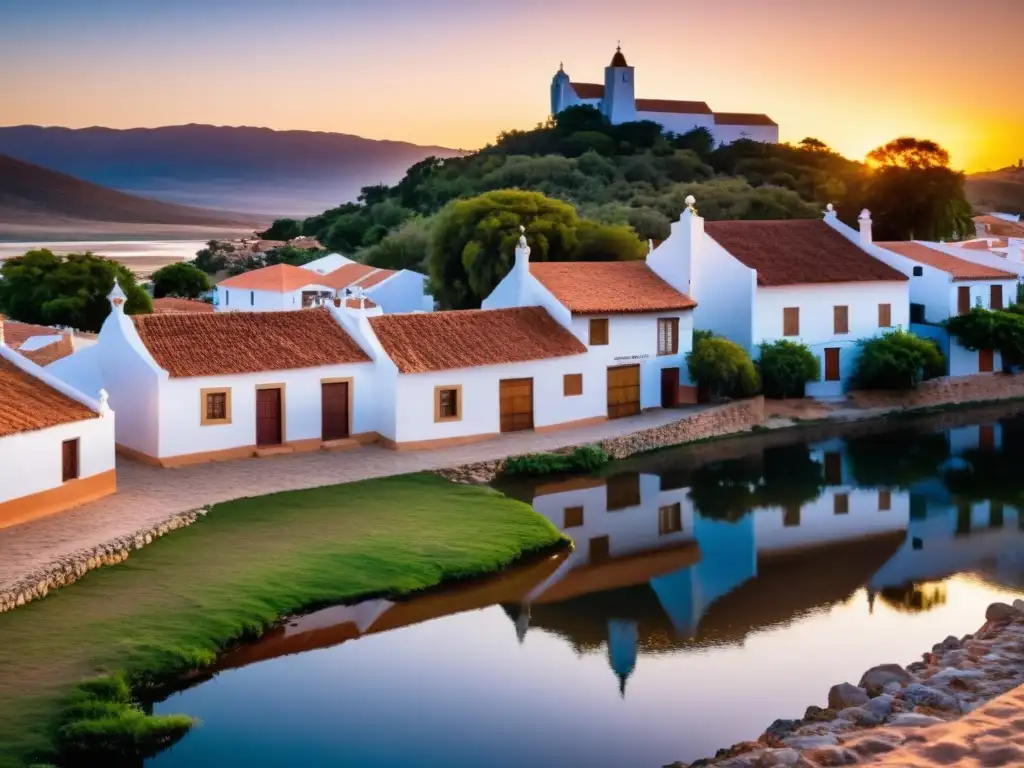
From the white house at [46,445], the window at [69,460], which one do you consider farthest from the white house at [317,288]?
the window at [69,460]

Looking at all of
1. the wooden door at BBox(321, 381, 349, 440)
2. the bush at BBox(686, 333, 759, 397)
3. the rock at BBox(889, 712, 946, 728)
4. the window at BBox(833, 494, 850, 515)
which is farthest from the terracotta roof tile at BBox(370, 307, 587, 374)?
the rock at BBox(889, 712, 946, 728)

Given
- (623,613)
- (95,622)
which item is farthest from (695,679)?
(95,622)

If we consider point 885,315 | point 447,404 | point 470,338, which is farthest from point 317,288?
point 447,404

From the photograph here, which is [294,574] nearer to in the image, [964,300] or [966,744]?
Result: [966,744]

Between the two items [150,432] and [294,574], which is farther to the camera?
[150,432]

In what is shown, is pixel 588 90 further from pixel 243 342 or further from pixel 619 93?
pixel 243 342

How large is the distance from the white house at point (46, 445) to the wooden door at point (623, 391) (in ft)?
45.0

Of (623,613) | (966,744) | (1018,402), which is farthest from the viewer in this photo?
(1018,402)

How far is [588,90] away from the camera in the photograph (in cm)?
11331

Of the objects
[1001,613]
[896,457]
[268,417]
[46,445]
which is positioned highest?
[268,417]

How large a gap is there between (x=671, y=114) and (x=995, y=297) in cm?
7127

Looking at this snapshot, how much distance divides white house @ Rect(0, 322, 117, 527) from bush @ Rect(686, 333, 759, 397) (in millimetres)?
16429

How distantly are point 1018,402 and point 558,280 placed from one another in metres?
16.1

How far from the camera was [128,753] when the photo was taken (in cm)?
1351
